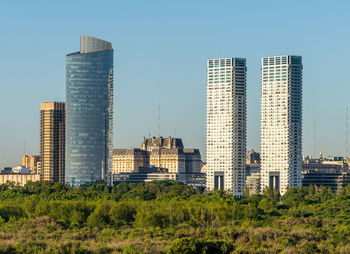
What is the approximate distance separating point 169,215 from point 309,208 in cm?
4384

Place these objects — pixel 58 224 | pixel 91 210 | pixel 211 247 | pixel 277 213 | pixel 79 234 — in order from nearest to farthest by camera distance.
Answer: pixel 211 247, pixel 79 234, pixel 58 224, pixel 91 210, pixel 277 213

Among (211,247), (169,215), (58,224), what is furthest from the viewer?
(169,215)

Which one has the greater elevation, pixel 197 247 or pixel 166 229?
pixel 197 247

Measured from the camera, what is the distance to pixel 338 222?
134750 mm

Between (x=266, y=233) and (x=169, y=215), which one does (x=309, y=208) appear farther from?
(x=266, y=233)

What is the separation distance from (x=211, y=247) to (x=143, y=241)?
14.4m

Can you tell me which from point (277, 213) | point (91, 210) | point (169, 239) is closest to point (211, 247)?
point (169, 239)

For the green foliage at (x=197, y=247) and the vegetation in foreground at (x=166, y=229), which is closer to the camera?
the green foliage at (x=197, y=247)

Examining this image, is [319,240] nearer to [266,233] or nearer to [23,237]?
[266,233]

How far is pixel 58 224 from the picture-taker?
128 m

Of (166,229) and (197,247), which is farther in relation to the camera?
(166,229)

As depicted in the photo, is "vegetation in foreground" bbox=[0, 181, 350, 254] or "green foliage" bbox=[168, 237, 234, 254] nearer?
"green foliage" bbox=[168, 237, 234, 254]

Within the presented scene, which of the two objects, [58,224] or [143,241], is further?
[58,224]

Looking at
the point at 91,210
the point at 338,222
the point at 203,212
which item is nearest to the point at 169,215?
the point at 203,212
